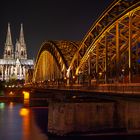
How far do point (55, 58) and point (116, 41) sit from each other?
63159mm

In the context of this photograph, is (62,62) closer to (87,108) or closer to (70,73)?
(70,73)

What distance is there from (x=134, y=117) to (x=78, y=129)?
22.6ft

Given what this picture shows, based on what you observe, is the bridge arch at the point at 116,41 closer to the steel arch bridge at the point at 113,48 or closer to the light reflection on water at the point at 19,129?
the steel arch bridge at the point at 113,48

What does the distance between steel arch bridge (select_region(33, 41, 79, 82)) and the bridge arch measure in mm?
27648

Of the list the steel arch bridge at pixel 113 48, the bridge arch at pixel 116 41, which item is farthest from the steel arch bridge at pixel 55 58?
the bridge arch at pixel 116 41

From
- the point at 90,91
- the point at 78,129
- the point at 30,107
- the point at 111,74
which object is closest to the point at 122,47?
the point at 111,74

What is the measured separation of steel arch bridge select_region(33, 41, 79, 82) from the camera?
116m

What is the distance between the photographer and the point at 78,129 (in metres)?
53.2

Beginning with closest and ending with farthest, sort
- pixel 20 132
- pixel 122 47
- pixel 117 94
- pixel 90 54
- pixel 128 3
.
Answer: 1. pixel 117 94
2. pixel 128 3
3. pixel 20 132
4. pixel 122 47
5. pixel 90 54

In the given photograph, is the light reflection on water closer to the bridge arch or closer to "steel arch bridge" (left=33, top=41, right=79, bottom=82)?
the bridge arch

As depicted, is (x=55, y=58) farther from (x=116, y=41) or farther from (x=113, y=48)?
(x=116, y=41)

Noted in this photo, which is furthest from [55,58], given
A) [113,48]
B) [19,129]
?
[19,129]

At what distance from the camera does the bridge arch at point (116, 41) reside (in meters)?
58.8

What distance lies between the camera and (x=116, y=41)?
2469 inches
